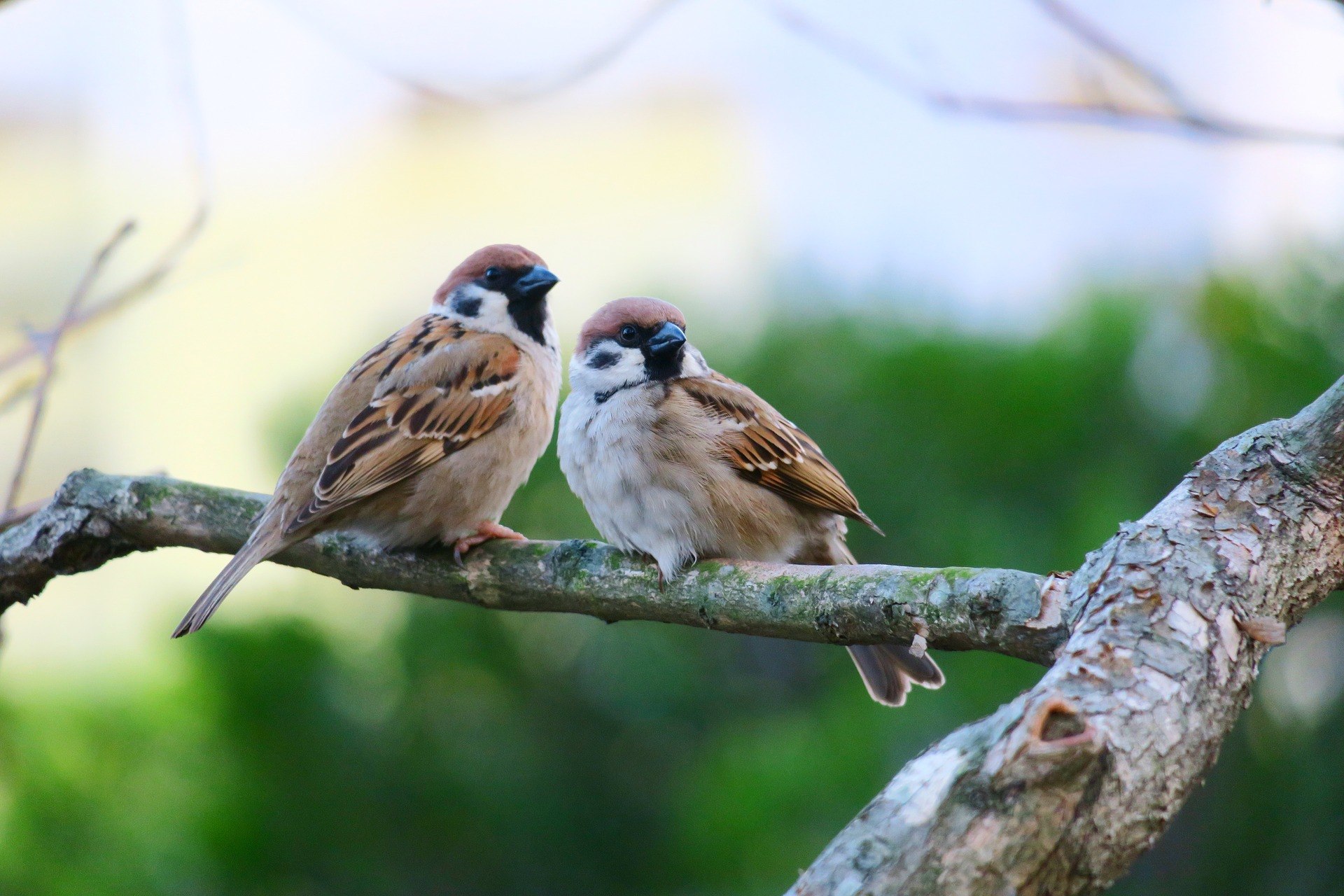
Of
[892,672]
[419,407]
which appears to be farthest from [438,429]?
[892,672]

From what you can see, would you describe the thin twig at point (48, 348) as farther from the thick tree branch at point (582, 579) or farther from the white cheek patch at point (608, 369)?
the white cheek patch at point (608, 369)

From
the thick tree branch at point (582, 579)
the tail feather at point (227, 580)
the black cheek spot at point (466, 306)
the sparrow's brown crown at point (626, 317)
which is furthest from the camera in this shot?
the black cheek spot at point (466, 306)

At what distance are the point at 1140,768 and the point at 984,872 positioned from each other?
0.20 metres

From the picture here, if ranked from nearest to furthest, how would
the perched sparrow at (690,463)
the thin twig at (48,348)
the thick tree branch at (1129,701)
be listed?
the thick tree branch at (1129,701) → the thin twig at (48,348) → the perched sparrow at (690,463)

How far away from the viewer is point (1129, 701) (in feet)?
3.76

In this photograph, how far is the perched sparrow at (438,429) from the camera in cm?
244

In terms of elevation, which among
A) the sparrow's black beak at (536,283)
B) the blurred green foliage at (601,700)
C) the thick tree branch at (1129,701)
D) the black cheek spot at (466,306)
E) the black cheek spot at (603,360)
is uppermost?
the thick tree branch at (1129,701)

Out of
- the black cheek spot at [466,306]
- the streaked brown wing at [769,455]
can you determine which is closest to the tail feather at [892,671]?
the streaked brown wing at [769,455]

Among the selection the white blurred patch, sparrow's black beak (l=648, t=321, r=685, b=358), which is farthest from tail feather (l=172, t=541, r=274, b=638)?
the white blurred patch

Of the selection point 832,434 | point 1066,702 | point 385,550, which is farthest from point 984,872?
point 832,434

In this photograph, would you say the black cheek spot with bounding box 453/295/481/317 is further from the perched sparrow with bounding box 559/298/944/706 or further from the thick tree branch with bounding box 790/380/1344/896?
the thick tree branch with bounding box 790/380/1344/896

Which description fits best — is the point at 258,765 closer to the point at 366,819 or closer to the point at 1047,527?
the point at 366,819

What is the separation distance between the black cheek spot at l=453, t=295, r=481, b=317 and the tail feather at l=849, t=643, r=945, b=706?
1.30 metres

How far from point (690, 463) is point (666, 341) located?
0.30 metres
